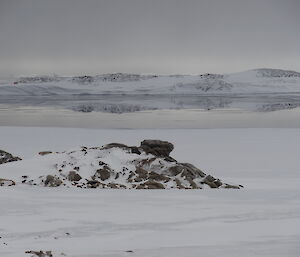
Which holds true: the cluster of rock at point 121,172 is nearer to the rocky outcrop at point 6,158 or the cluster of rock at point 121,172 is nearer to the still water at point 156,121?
the rocky outcrop at point 6,158

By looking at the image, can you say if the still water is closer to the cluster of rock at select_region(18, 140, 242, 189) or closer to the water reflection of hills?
the water reflection of hills

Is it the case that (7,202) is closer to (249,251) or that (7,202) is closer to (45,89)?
(249,251)

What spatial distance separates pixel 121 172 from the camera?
8781mm

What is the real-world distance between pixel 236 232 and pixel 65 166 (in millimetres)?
4579

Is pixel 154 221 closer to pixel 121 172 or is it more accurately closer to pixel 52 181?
pixel 52 181

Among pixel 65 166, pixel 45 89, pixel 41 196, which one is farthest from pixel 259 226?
pixel 45 89

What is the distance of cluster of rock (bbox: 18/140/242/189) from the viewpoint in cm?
824

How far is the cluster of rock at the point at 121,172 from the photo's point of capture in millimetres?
→ 8242

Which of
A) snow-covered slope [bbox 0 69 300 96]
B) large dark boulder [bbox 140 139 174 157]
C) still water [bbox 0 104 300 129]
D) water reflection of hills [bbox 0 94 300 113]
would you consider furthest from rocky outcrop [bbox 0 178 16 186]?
snow-covered slope [bbox 0 69 300 96]

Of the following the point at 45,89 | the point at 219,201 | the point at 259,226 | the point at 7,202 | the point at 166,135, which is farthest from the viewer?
the point at 45,89

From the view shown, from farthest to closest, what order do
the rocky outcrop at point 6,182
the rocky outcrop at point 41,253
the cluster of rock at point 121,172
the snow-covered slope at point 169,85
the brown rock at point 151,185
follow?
the snow-covered slope at point 169,85 < the cluster of rock at point 121,172 < the brown rock at point 151,185 < the rocky outcrop at point 6,182 < the rocky outcrop at point 41,253

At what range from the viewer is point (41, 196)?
659 cm

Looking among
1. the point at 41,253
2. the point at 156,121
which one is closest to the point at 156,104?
the point at 156,121

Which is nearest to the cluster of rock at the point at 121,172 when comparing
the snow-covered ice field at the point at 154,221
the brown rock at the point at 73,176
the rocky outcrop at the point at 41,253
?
the brown rock at the point at 73,176
